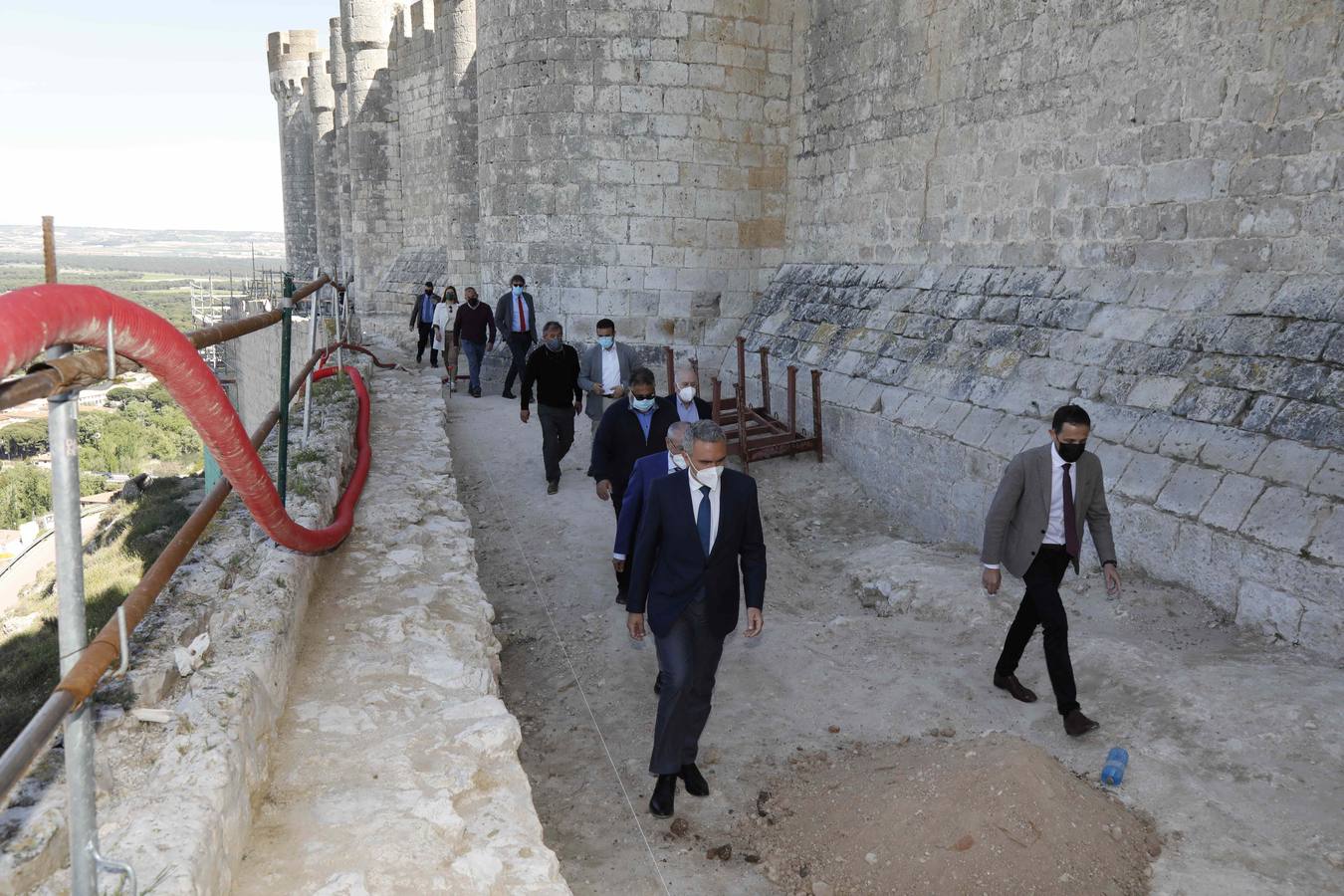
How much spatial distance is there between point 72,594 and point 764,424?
27.8ft

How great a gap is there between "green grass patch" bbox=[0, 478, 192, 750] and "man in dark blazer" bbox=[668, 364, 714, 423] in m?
3.71

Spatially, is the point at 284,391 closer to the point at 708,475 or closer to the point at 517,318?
the point at 708,475

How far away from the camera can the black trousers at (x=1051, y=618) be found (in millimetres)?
4641

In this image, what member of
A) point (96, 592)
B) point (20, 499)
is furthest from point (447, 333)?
point (20, 499)

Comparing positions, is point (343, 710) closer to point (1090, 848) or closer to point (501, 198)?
point (1090, 848)

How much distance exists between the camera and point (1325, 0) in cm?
591

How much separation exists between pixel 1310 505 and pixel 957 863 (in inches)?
123

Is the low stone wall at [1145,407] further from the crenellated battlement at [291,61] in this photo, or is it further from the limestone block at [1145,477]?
the crenellated battlement at [291,61]

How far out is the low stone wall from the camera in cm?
529

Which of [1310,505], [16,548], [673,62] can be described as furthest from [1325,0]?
[16,548]

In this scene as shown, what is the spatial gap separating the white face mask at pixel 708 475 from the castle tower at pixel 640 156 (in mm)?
8353

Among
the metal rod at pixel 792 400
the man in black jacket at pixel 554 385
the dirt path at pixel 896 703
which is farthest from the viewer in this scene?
the metal rod at pixel 792 400

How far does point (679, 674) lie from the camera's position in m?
4.16

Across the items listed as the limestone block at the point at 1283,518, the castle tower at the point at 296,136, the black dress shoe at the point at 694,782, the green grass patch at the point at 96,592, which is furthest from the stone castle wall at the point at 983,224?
the castle tower at the point at 296,136
